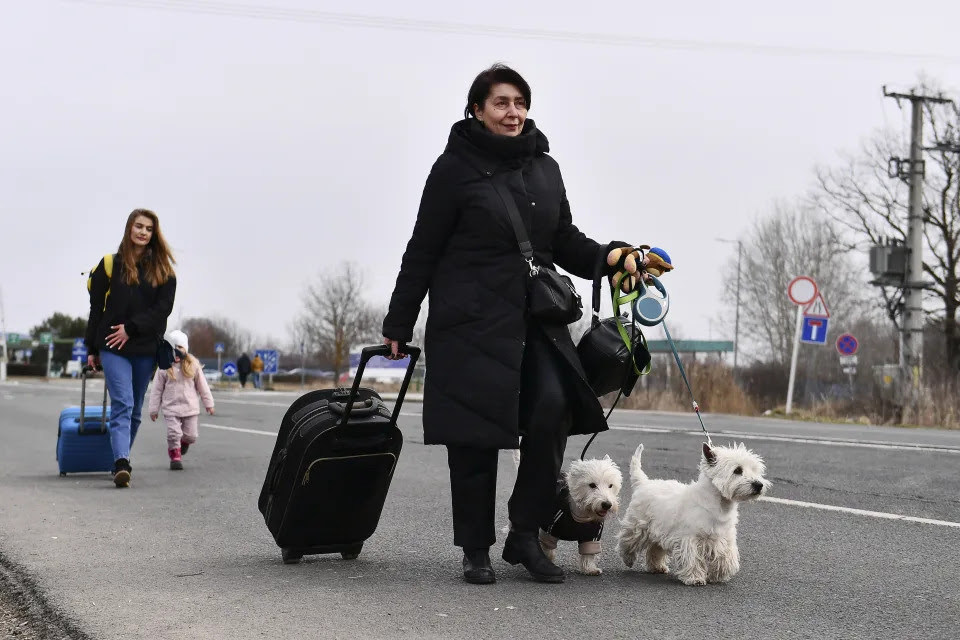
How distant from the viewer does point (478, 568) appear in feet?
16.1

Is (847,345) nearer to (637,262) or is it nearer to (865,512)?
(865,512)

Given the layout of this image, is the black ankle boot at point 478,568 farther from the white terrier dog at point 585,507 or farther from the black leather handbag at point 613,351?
the black leather handbag at point 613,351

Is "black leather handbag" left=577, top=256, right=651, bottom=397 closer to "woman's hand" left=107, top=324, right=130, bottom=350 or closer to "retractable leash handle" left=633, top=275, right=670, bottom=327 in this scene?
"retractable leash handle" left=633, top=275, right=670, bottom=327

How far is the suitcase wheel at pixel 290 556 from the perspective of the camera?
5402mm

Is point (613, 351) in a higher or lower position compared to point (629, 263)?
lower

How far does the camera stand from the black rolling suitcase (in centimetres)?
524

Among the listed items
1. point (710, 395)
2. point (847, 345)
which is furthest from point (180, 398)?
point (847, 345)

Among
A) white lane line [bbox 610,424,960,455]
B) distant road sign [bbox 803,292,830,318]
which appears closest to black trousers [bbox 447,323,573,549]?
white lane line [bbox 610,424,960,455]

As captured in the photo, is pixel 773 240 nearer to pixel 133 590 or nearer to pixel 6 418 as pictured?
pixel 6 418

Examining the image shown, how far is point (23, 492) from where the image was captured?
888cm

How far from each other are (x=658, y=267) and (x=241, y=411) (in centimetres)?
1892

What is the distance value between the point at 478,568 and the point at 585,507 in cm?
52

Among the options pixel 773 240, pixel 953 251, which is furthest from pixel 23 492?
pixel 773 240

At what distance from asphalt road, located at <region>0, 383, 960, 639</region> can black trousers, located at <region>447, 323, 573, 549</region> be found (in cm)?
→ 27
